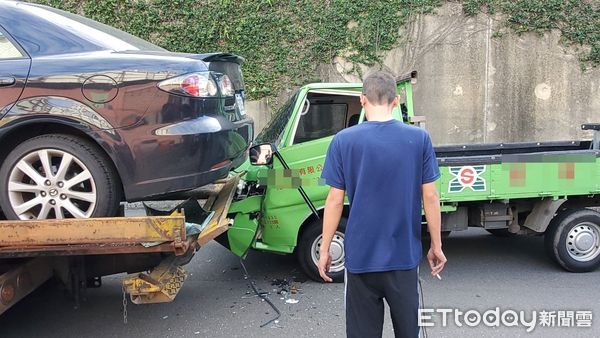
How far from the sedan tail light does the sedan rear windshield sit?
1.88 ft

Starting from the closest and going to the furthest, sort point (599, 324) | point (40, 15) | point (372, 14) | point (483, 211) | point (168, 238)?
point (168, 238) < point (40, 15) < point (599, 324) < point (483, 211) < point (372, 14)

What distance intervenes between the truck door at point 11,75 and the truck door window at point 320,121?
241 cm

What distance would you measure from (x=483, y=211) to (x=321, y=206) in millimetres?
1761

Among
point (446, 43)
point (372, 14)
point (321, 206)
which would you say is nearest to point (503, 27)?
point (446, 43)

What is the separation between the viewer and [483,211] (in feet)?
16.5

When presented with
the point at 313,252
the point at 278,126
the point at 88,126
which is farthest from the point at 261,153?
the point at 88,126

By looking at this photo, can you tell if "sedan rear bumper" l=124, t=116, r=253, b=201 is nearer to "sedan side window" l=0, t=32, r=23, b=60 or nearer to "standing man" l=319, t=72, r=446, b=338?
"sedan side window" l=0, t=32, r=23, b=60

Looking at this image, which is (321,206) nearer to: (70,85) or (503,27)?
(70,85)

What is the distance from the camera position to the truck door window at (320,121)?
4.81m

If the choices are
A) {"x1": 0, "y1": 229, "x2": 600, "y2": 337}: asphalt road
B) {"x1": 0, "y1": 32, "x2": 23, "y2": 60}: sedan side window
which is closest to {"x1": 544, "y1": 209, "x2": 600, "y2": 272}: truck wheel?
{"x1": 0, "y1": 229, "x2": 600, "y2": 337}: asphalt road

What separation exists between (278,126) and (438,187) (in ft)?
5.71

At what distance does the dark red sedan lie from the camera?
3.18 m

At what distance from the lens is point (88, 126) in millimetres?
3189

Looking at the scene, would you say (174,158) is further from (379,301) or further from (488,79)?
(488,79)
